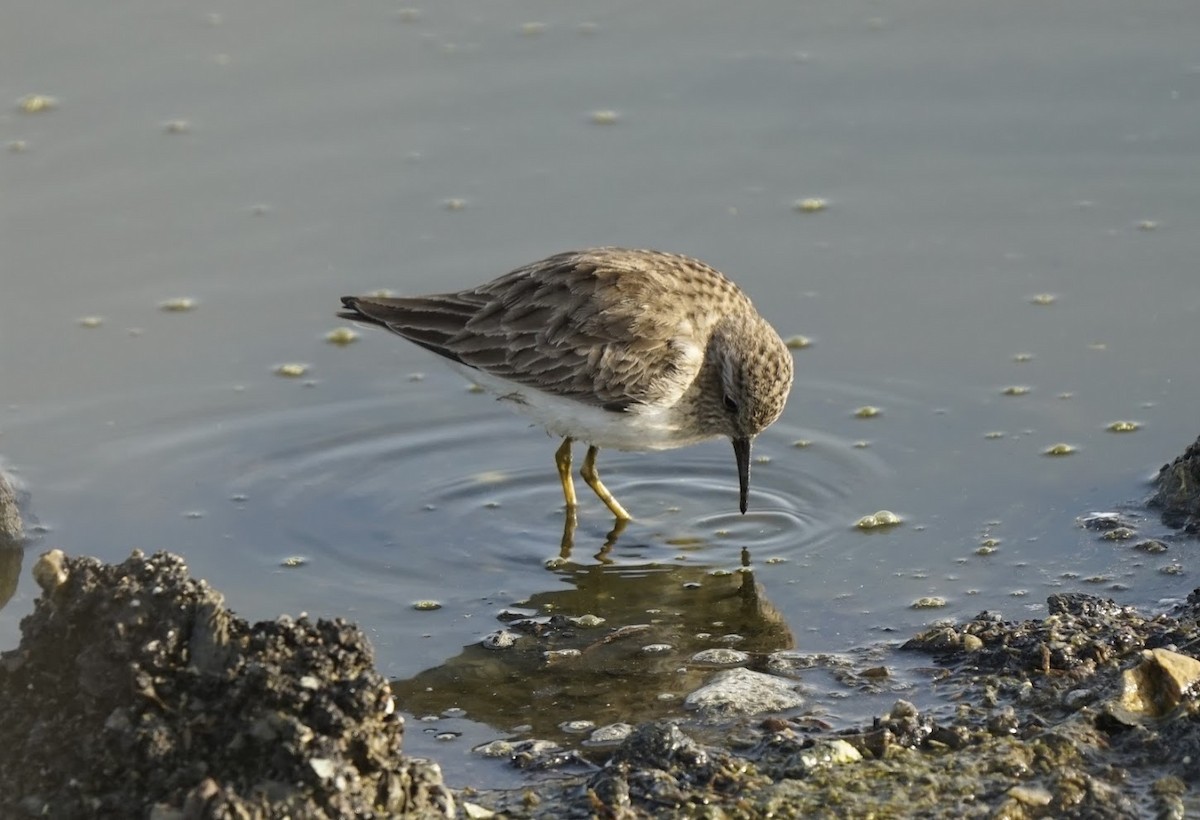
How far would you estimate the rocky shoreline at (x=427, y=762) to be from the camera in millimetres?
4336

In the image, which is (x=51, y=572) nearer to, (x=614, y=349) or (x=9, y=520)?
(x=9, y=520)

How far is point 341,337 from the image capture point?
9.13 m

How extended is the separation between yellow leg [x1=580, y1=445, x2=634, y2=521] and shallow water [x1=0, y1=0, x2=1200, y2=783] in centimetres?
10

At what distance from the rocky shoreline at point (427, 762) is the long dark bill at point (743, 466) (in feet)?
5.74

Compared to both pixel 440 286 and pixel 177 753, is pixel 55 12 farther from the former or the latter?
pixel 177 753

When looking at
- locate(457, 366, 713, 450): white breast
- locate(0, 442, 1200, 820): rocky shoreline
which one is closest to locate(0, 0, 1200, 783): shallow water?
locate(457, 366, 713, 450): white breast

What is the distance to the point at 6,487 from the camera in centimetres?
733

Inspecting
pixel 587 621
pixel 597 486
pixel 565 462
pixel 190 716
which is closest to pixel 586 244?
pixel 565 462

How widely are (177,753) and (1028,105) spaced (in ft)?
25.6

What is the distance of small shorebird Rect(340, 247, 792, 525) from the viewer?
771 cm

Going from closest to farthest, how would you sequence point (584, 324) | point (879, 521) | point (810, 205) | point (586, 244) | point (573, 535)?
point (879, 521) → point (573, 535) → point (584, 324) → point (586, 244) → point (810, 205)

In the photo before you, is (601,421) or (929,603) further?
(601,421)

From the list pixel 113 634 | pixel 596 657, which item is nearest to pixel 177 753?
pixel 113 634

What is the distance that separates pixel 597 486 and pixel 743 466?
0.65 meters
